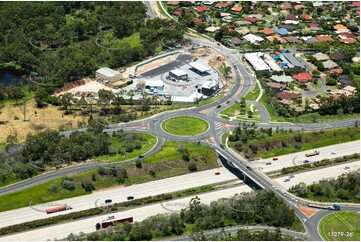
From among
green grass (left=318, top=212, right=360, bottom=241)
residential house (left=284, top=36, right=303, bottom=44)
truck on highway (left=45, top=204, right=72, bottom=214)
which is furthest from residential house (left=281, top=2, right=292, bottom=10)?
truck on highway (left=45, top=204, right=72, bottom=214)

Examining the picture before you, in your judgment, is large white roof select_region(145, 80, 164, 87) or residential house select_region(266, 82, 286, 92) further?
large white roof select_region(145, 80, 164, 87)

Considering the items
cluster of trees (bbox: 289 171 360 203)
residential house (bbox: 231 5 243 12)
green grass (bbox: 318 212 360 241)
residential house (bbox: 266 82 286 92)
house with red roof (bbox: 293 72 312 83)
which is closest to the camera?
green grass (bbox: 318 212 360 241)

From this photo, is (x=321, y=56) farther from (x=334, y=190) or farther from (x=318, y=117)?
(x=334, y=190)

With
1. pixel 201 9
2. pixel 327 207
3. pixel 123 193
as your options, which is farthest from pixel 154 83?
pixel 201 9

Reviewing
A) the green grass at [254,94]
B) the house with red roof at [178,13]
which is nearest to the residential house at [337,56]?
the green grass at [254,94]

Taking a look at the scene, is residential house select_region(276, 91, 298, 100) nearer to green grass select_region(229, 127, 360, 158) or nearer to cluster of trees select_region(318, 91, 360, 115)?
cluster of trees select_region(318, 91, 360, 115)

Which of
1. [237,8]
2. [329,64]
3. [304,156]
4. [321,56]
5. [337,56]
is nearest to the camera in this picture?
[304,156]

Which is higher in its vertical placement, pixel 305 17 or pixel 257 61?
pixel 305 17
